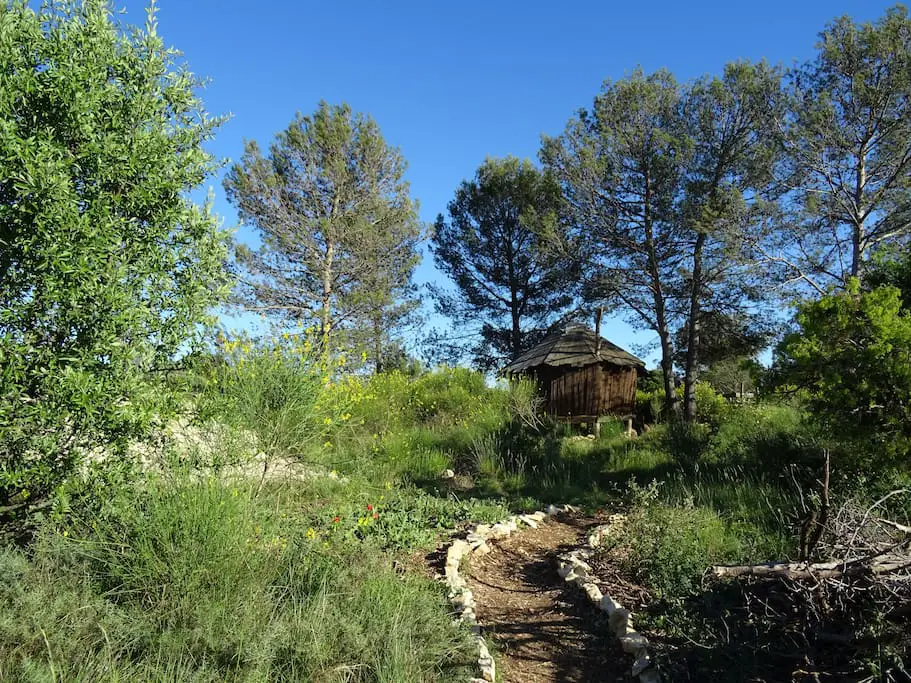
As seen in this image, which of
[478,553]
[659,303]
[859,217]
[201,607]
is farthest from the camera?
[659,303]

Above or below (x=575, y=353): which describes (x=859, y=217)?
above

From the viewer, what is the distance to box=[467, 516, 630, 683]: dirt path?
11.1 feet

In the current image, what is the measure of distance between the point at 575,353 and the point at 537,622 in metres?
12.7

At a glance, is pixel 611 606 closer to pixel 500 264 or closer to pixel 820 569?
pixel 820 569

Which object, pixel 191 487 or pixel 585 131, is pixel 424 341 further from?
pixel 191 487

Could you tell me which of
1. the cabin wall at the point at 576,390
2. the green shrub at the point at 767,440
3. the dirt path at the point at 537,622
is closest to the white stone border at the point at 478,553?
the dirt path at the point at 537,622

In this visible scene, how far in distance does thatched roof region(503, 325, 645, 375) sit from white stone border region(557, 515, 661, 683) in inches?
399

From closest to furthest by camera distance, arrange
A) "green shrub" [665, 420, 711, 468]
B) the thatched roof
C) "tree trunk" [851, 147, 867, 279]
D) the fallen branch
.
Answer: the fallen branch
"green shrub" [665, 420, 711, 468]
"tree trunk" [851, 147, 867, 279]
the thatched roof

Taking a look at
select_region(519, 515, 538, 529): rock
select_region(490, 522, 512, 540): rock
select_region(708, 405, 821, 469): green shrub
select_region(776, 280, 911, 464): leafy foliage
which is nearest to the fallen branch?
select_region(490, 522, 512, 540): rock

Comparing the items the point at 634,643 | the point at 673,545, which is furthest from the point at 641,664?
the point at 673,545

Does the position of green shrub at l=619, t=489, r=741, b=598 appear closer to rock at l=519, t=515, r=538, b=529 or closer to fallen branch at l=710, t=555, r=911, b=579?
fallen branch at l=710, t=555, r=911, b=579

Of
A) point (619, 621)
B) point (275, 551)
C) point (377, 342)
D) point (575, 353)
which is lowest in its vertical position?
point (619, 621)

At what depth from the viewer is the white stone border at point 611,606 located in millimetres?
3146

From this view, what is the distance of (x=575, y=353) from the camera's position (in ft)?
53.6
